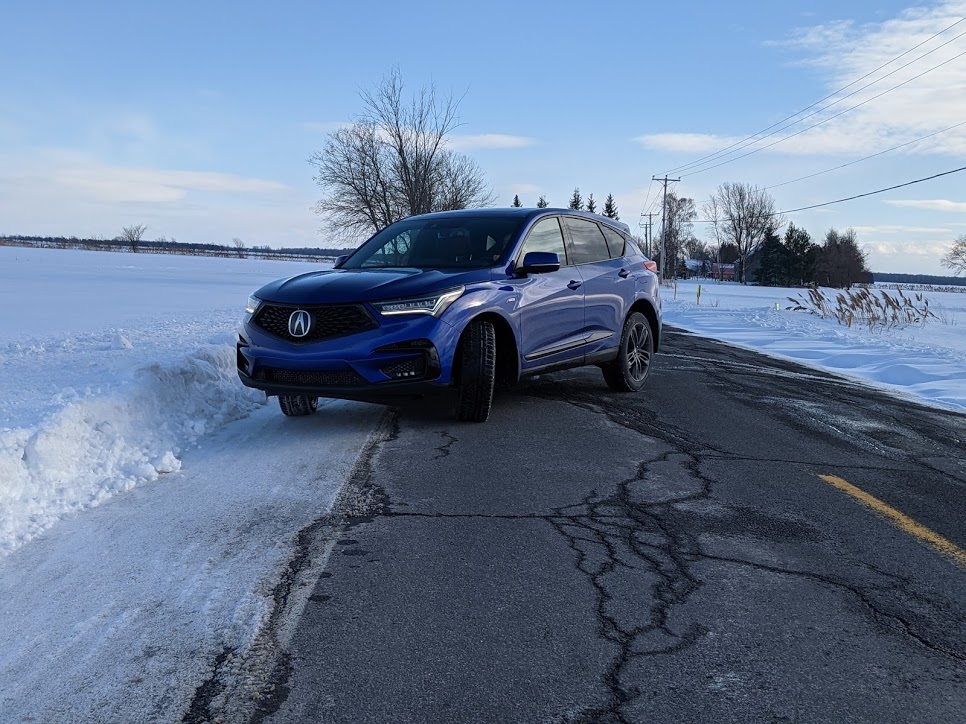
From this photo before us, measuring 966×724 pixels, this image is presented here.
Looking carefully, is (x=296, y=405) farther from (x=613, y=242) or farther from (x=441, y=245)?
(x=613, y=242)

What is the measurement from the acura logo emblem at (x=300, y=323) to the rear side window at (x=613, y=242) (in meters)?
3.50

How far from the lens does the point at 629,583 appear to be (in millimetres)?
3311

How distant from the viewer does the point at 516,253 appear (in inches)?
262

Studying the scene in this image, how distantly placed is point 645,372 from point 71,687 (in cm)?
673

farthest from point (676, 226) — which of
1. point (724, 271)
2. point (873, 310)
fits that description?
point (873, 310)

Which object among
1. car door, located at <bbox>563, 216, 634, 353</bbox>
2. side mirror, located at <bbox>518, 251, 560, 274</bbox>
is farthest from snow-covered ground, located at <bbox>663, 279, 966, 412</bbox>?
side mirror, located at <bbox>518, 251, 560, 274</bbox>

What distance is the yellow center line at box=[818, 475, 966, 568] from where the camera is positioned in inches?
150

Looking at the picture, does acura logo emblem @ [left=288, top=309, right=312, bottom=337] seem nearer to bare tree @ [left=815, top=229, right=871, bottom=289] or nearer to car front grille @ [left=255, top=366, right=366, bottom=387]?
car front grille @ [left=255, top=366, right=366, bottom=387]

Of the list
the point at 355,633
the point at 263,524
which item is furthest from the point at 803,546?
the point at 263,524

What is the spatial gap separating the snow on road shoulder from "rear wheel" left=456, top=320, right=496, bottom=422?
1.96m

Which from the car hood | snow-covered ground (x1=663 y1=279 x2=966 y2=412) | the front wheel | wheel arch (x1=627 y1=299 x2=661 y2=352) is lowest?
snow-covered ground (x1=663 y1=279 x2=966 y2=412)

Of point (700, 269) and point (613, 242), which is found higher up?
point (613, 242)

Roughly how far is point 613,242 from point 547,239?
124cm

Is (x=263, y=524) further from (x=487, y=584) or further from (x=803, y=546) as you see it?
(x=803, y=546)
